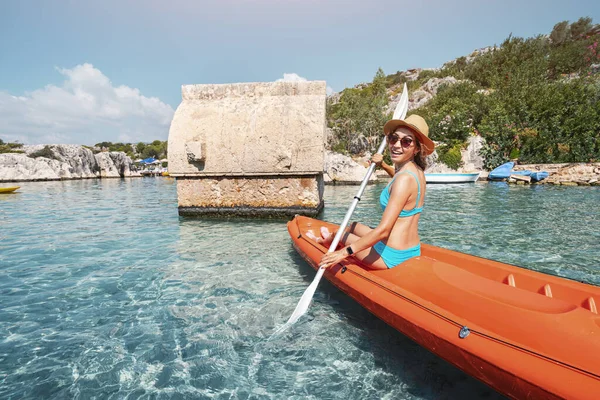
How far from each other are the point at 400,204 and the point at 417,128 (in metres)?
0.76

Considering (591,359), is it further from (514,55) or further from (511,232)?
(514,55)

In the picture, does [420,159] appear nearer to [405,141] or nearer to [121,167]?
[405,141]

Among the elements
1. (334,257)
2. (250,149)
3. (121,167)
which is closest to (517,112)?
(250,149)

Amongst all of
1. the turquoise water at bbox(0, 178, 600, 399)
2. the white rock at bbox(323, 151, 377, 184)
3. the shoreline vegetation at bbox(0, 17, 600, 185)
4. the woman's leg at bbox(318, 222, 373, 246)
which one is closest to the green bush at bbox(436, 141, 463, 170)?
the shoreline vegetation at bbox(0, 17, 600, 185)

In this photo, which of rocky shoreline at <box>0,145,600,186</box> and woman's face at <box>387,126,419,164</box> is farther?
rocky shoreline at <box>0,145,600,186</box>

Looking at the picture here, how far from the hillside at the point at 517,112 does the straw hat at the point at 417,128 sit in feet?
89.2

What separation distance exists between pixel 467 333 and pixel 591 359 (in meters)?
0.63

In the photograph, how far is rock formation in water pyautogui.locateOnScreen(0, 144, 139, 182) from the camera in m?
35.9

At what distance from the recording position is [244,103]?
28.4ft

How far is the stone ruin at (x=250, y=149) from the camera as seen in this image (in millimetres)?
8023

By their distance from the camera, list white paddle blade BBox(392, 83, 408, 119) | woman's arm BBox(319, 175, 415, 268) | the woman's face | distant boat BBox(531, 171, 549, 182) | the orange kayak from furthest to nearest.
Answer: distant boat BBox(531, 171, 549, 182)
white paddle blade BBox(392, 83, 408, 119)
the woman's face
woman's arm BBox(319, 175, 415, 268)
the orange kayak

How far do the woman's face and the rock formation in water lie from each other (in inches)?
1831

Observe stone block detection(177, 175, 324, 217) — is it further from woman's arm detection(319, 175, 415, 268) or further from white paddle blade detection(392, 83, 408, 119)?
woman's arm detection(319, 175, 415, 268)

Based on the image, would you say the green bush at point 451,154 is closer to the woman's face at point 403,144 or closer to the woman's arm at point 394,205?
the woman's face at point 403,144
